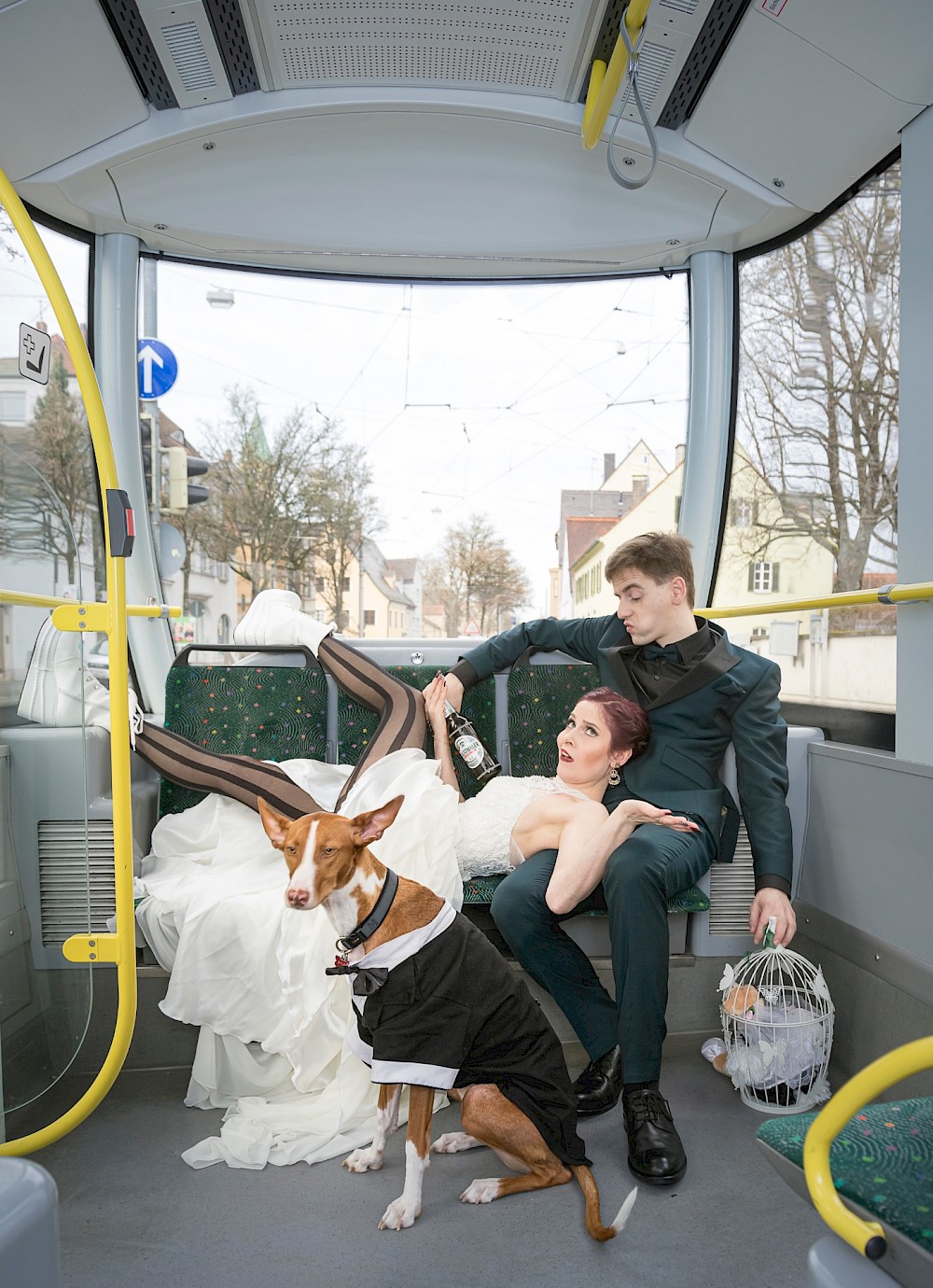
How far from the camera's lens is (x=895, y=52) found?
2428 millimetres

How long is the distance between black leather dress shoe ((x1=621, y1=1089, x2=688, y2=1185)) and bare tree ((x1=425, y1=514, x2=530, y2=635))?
2.35 m

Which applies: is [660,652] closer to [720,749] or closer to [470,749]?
[720,749]

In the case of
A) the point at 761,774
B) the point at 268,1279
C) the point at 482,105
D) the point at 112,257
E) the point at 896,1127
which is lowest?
the point at 268,1279

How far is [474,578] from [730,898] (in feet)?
6.25

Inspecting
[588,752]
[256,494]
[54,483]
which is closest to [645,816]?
[588,752]

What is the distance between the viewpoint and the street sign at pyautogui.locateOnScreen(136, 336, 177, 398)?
3701 mm

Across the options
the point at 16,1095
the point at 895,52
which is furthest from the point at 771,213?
the point at 16,1095

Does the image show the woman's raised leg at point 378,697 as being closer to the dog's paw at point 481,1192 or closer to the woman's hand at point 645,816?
the woman's hand at point 645,816

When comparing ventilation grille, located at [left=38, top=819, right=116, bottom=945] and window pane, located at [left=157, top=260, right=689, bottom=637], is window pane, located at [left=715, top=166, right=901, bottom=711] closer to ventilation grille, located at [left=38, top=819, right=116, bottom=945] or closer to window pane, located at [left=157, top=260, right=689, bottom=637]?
window pane, located at [left=157, top=260, right=689, bottom=637]

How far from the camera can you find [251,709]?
304cm

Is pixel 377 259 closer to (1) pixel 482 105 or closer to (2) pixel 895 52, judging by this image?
(1) pixel 482 105

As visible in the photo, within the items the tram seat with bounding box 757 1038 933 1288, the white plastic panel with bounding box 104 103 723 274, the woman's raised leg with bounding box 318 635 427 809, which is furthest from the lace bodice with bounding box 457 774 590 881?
the white plastic panel with bounding box 104 103 723 274

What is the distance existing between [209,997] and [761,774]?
1.54 meters

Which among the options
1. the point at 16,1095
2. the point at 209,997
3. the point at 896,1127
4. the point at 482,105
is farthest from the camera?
the point at 482,105
